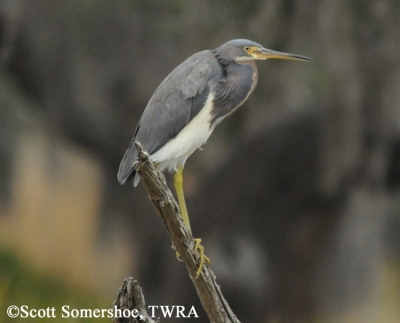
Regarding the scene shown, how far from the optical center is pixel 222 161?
2621 mm

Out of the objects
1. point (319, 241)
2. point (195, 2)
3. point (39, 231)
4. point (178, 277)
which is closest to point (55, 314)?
point (39, 231)

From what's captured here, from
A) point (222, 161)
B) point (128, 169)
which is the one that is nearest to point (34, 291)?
point (222, 161)

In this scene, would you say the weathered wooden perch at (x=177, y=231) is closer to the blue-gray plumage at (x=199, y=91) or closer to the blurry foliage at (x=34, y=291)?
the blue-gray plumage at (x=199, y=91)

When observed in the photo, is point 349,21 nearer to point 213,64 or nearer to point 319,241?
point 319,241

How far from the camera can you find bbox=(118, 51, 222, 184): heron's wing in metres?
1.46

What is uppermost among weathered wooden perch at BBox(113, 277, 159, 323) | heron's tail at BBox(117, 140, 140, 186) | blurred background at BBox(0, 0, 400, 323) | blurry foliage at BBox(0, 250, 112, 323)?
blurred background at BBox(0, 0, 400, 323)

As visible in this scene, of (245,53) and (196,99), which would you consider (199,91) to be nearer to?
(196,99)

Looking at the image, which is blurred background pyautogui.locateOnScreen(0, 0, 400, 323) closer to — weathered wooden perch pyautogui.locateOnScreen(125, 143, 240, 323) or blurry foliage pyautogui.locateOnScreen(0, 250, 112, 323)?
blurry foliage pyautogui.locateOnScreen(0, 250, 112, 323)

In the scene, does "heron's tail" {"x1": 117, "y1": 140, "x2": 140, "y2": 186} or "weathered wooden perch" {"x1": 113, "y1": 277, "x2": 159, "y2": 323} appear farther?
"heron's tail" {"x1": 117, "y1": 140, "x2": 140, "y2": 186}

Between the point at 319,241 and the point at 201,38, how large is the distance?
3.23 feet

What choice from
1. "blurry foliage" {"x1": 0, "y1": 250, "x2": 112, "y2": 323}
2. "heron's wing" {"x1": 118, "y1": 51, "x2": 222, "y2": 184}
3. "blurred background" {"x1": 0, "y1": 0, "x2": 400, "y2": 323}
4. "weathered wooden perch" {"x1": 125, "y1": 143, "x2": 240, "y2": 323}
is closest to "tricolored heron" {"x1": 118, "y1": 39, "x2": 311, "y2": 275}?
"heron's wing" {"x1": 118, "y1": 51, "x2": 222, "y2": 184}

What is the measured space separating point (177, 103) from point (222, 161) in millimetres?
1167

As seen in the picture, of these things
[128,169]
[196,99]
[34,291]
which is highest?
[34,291]

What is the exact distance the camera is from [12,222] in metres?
2.60
